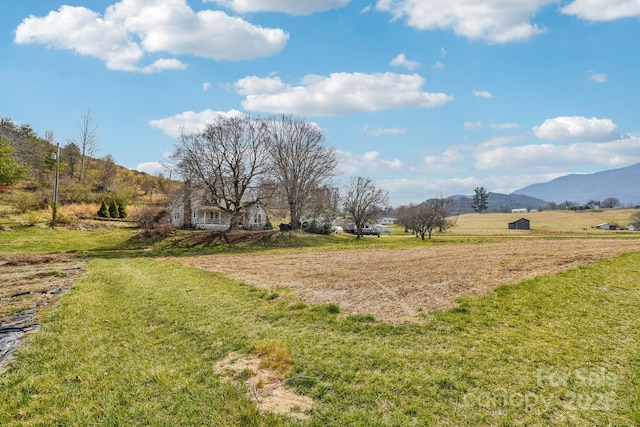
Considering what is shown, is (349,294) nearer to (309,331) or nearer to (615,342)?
(309,331)

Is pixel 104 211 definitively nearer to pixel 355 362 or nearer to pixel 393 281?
pixel 393 281

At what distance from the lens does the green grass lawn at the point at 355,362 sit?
16.6 ft

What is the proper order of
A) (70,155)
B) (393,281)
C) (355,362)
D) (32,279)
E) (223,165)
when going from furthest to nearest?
(70,155) < (223,165) < (32,279) < (393,281) < (355,362)

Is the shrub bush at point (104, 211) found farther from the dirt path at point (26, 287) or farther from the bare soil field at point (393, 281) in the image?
the bare soil field at point (393, 281)

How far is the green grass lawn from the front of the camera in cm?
507

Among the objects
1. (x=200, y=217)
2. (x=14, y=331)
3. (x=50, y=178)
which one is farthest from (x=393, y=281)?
(x=50, y=178)

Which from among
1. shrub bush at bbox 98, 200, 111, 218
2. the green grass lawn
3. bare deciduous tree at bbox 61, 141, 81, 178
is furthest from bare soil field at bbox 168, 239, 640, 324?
bare deciduous tree at bbox 61, 141, 81, 178

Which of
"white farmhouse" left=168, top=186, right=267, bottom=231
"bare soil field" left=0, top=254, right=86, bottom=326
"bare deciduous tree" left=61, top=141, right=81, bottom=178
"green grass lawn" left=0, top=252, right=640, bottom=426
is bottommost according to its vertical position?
"bare soil field" left=0, top=254, right=86, bottom=326

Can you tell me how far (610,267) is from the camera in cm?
1430

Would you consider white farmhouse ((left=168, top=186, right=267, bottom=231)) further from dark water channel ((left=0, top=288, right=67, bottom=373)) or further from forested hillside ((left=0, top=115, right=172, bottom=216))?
dark water channel ((left=0, top=288, right=67, bottom=373))

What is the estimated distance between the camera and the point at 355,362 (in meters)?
6.55

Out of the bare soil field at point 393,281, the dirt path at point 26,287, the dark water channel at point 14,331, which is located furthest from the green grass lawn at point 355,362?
the bare soil field at point 393,281

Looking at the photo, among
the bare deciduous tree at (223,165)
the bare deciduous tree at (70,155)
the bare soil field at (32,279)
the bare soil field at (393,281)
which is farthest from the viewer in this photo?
the bare deciduous tree at (70,155)

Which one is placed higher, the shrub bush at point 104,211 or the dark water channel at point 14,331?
the shrub bush at point 104,211
